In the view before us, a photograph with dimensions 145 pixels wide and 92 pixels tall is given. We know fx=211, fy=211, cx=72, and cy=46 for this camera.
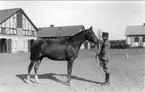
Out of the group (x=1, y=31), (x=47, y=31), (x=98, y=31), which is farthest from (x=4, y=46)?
(x=98, y=31)

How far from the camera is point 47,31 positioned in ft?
218

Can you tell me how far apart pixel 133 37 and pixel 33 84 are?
51.0 meters

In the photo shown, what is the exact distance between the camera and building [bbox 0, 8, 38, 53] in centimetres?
3688

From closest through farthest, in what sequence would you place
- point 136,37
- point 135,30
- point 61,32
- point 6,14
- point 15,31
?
point 6,14
point 15,31
point 136,37
point 135,30
point 61,32

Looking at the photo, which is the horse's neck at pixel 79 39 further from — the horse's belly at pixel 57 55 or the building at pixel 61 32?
the building at pixel 61 32

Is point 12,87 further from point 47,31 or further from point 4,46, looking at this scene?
point 47,31

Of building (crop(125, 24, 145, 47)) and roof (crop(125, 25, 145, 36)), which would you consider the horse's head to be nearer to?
building (crop(125, 24, 145, 47))

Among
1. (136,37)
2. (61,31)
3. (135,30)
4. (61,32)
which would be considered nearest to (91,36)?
Result: (136,37)

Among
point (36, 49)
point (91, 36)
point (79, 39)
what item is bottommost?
point (36, 49)

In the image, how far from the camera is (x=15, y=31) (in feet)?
128

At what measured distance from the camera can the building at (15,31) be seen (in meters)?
36.9

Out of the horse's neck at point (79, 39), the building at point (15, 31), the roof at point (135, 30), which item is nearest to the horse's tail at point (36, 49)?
the horse's neck at point (79, 39)

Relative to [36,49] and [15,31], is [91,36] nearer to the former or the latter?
[36,49]

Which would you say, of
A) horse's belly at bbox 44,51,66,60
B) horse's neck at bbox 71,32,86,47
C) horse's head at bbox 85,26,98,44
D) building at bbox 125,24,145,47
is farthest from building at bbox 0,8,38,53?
horse's head at bbox 85,26,98,44
